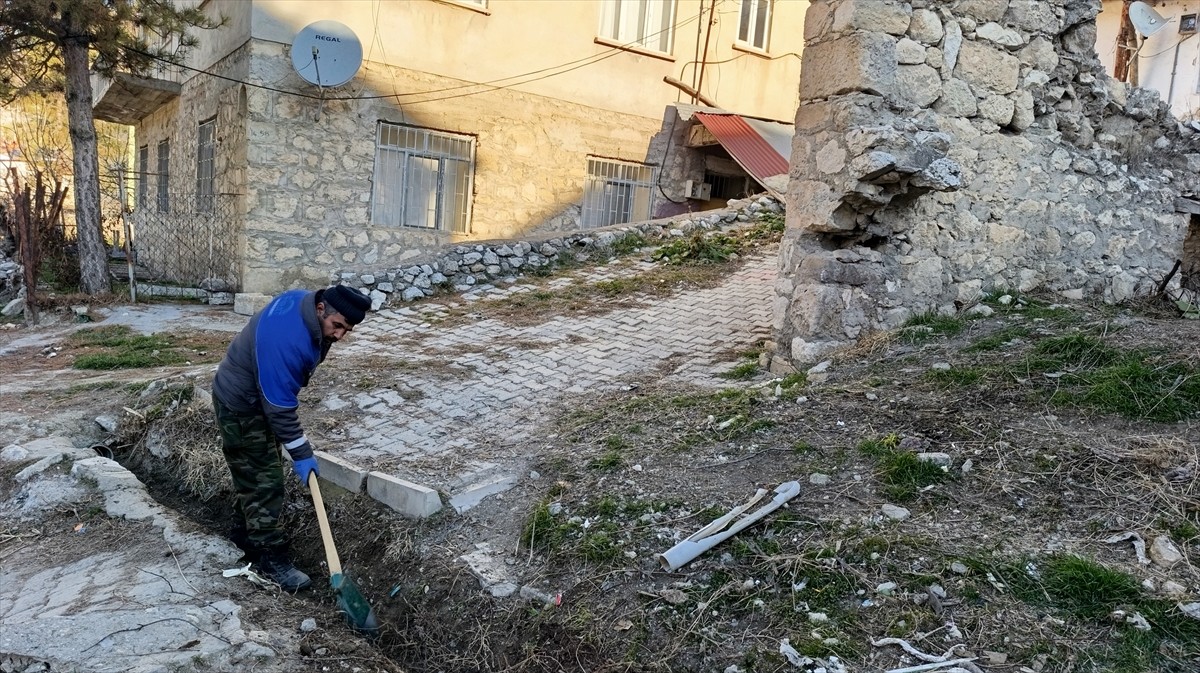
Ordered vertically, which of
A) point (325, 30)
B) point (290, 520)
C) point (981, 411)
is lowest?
point (290, 520)

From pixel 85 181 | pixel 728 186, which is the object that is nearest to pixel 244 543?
pixel 85 181

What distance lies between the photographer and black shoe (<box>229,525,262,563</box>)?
412 cm

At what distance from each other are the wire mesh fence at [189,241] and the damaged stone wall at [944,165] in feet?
27.4

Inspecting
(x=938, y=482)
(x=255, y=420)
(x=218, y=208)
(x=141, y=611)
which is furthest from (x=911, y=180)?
(x=218, y=208)

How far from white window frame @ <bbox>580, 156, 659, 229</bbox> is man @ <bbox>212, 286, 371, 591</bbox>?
31.8 feet

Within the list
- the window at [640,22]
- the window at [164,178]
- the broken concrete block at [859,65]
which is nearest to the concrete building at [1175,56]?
the window at [640,22]

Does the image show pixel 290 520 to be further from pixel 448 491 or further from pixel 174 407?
pixel 174 407

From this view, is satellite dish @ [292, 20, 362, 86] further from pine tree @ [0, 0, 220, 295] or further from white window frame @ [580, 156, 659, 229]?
→ white window frame @ [580, 156, 659, 229]

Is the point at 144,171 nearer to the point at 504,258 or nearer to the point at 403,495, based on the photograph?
the point at 504,258

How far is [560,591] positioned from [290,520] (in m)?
2.11

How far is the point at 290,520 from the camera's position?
15.3ft

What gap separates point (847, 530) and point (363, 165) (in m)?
9.59

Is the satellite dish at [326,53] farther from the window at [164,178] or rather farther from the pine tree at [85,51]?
the window at [164,178]

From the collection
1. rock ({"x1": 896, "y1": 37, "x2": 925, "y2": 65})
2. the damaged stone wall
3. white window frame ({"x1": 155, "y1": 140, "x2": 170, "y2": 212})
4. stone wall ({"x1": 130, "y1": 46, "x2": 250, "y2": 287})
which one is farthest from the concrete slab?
white window frame ({"x1": 155, "y1": 140, "x2": 170, "y2": 212})
